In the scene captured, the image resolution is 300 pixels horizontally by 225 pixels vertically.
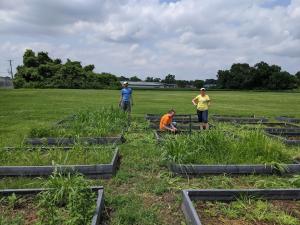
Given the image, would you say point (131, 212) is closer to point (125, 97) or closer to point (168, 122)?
point (168, 122)

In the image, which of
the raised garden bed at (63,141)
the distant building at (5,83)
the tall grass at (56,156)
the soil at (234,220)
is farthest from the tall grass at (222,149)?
the distant building at (5,83)

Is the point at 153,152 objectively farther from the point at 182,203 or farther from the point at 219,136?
the point at 182,203

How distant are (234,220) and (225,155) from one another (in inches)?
117

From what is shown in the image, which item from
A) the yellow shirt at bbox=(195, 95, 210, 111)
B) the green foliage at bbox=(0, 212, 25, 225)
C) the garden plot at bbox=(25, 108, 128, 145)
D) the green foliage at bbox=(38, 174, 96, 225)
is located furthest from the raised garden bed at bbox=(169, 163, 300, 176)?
the yellow shirt at bbox=(195, 95, 210, 111)

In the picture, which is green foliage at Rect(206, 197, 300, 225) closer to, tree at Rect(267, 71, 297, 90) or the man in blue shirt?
the man in blue shirt

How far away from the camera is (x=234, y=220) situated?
5352 millimetres

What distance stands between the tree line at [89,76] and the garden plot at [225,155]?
59.3 metres

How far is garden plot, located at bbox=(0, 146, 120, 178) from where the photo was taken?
741 cm

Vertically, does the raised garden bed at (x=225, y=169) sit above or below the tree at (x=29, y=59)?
below

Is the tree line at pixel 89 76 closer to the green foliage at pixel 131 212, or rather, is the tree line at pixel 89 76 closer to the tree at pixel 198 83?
the tree at pixel 198 83

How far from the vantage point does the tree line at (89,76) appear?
6744 cm

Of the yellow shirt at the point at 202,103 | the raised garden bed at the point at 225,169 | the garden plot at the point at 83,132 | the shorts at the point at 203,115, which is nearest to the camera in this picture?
the raised garden bed at the point at 225,169

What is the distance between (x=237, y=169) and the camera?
25.4ft

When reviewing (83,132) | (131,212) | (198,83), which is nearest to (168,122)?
(83,132)
